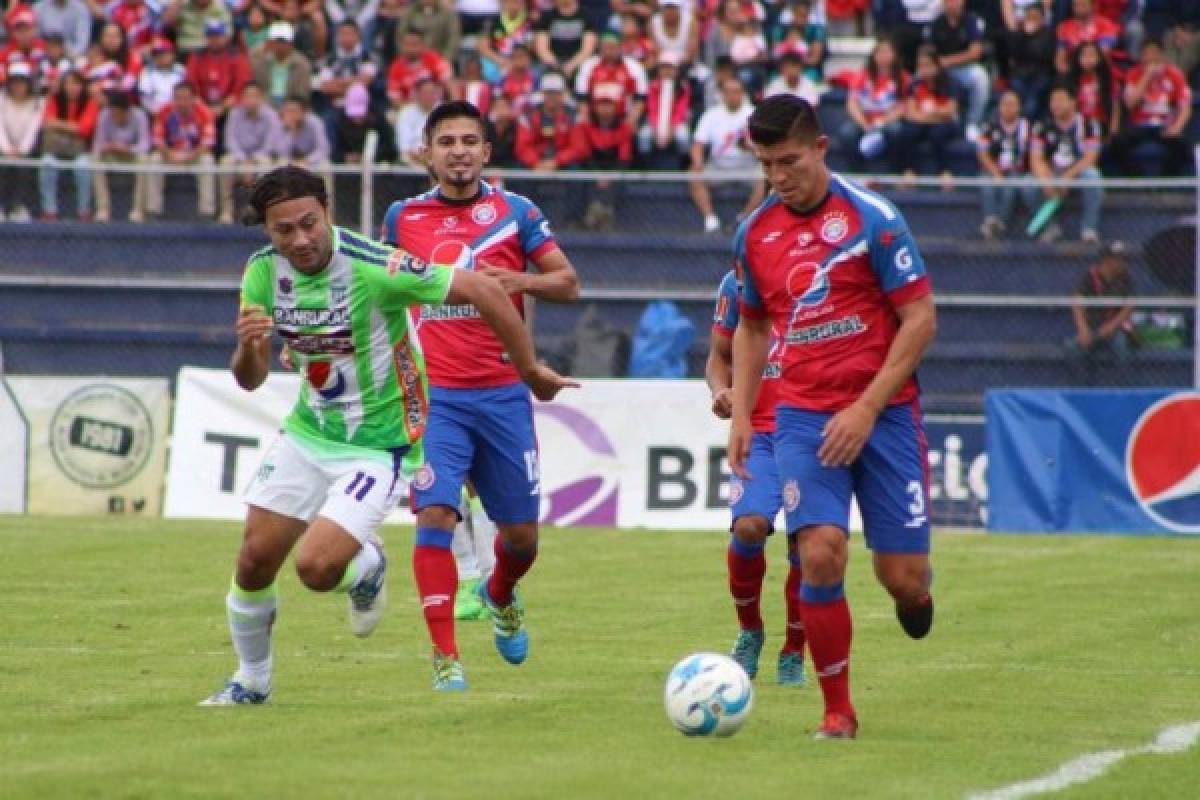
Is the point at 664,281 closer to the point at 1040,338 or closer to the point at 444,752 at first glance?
the point at 1040,338

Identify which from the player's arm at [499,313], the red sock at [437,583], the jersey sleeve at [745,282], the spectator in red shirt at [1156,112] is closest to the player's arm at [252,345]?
the player's arm at [499,313]

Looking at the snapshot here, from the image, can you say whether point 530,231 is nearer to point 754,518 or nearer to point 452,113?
point 452,113

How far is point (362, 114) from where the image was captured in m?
24.1

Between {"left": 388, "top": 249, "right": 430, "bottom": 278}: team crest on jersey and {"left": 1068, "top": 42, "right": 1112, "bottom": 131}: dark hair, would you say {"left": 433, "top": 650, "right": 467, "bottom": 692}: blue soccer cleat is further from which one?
{"left": 1068, "top": 42, "right": 1112, "bottom": 131}: dark hair

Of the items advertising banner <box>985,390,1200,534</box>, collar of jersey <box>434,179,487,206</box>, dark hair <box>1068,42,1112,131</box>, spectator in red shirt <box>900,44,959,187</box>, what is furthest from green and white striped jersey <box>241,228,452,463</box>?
dark hair <box>1068,42,1112,131</box>

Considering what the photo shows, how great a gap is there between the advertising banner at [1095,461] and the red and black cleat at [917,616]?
1079 centimetres

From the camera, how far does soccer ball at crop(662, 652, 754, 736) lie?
833cm

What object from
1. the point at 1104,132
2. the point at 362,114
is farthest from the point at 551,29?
the point at 1104,132

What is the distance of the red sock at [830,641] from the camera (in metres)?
8.39

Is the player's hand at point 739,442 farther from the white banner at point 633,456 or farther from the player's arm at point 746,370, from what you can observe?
the white banner at point 633,456

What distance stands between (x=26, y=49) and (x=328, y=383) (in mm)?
17158

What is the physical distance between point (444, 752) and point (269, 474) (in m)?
1.94

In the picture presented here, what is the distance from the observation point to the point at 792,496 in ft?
27.9

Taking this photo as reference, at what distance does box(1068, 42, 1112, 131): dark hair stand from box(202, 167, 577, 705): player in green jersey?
1468 cm
